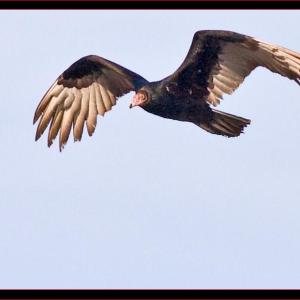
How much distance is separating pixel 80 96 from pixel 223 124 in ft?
6.94

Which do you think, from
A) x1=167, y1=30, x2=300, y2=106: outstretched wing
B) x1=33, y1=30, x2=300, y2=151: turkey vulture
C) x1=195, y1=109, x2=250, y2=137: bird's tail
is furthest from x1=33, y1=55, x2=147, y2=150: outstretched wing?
x1=195, y1=109, x2=250, y2=137: bird's tail

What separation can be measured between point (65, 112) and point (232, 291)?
5.07m

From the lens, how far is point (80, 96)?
31.1ft

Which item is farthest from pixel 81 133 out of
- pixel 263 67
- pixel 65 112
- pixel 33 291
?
pixel 33 291

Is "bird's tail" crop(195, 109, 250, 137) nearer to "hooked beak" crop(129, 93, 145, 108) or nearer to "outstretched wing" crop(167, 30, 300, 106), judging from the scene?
"outstretched wing" crop(167, 30, 300, 106)

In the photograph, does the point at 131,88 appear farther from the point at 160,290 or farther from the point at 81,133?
the point at 160,290

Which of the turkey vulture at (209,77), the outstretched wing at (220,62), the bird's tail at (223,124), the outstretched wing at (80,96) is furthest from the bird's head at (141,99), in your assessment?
the outstretched wing at (80,96)

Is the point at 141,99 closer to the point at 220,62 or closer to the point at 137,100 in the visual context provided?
the point at 137,100

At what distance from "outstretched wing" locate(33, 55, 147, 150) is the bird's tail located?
146 cm

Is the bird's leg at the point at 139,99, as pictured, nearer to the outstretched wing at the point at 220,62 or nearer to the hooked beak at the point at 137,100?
the hooked beak at the point at 137,100

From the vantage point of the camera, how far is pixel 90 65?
30.8 ft

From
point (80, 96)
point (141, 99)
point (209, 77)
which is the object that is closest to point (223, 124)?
point (209, 77)

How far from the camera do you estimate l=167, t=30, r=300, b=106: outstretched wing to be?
7598 mm

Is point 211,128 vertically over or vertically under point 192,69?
under
